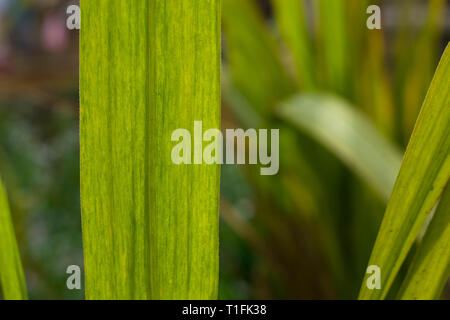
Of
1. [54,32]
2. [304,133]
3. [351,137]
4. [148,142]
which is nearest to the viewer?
[148,142]

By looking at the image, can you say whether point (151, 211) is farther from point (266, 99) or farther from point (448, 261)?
point (266, 99)

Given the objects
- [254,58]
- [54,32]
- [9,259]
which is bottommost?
[9,259]

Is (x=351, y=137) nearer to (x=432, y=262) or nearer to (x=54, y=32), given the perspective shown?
(x=432, y=262)

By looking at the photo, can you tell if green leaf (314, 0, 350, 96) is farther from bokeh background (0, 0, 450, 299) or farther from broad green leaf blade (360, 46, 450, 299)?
broad green leaf blade (360, 46, 450, 299)

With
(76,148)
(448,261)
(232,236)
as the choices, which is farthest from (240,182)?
(448,261)

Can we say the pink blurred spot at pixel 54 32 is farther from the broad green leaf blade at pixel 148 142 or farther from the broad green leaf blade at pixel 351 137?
the broad green leaf blade at pixel 148 142

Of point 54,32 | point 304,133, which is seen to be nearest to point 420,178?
point 304,133
